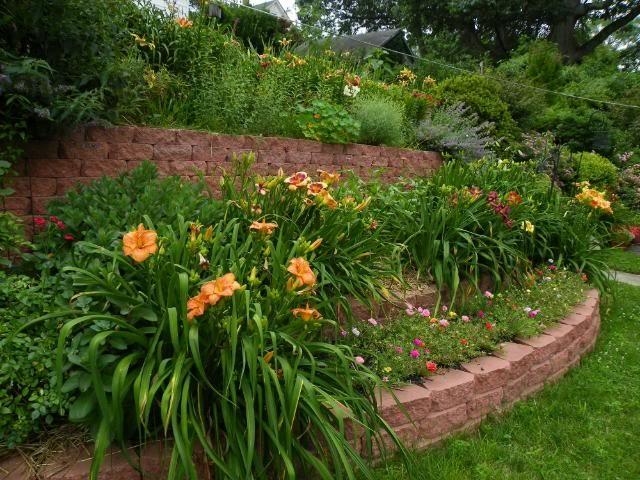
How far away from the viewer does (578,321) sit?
11.8ft

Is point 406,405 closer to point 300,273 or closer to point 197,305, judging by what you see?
point 300,273

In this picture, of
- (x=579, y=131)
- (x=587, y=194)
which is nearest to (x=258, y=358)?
(x=587, y=194)

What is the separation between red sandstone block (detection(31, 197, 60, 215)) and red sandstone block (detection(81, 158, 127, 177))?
0.31m

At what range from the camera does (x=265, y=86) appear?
4770 millimetres

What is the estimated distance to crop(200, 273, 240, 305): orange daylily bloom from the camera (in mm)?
1739

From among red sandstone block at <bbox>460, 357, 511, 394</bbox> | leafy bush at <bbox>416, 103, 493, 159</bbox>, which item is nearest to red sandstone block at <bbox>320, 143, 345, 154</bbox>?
leafy bush at <bbox>416, 103, 493, 159</bbox>

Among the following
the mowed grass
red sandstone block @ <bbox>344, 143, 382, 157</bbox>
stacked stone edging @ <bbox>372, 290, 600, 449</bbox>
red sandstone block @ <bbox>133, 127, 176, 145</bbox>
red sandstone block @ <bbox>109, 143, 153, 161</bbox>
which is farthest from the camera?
red sandstone block @ <bbox>344, 143, 382, 157</bbox>

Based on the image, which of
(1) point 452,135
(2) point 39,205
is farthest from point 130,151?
(1) point 452,135

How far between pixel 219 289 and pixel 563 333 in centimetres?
260

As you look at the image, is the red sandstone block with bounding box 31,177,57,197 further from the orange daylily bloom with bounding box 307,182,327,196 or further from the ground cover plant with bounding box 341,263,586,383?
the ground cover plant with bounding box 341,263,586,383

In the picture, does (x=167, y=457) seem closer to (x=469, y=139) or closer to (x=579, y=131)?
(x=469, y=139)

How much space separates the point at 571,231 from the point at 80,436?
14.0 feet

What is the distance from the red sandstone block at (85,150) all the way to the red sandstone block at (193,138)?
565mm

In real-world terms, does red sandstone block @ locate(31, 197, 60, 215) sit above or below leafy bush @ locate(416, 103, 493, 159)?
below
